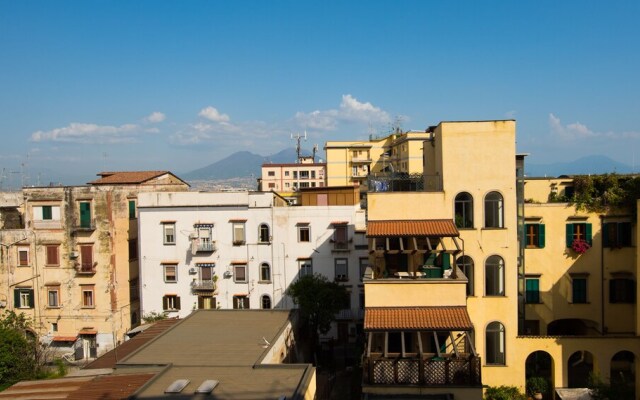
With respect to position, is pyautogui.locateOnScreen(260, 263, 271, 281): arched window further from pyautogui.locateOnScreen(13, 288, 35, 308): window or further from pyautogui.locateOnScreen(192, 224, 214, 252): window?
pyautogui.locateOnScreen(13, 288, 35, 308): window

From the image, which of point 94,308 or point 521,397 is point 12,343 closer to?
point 94,308

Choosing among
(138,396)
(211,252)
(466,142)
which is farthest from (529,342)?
(211,252)

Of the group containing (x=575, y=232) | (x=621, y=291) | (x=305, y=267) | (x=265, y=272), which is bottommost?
(x=621, y=291)

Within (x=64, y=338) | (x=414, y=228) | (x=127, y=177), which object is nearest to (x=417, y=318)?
(x=414, y=228)

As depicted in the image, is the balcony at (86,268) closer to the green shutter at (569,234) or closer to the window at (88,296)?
the window at (88,296)

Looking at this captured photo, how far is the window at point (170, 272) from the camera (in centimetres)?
3497

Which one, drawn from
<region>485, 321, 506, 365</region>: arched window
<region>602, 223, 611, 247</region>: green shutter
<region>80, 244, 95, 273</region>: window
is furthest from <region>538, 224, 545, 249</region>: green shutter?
<region>80, 244, 95, 273</region>: window

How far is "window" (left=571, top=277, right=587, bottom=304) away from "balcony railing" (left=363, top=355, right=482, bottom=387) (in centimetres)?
1220

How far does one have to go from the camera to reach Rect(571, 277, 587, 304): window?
27531 millimetres

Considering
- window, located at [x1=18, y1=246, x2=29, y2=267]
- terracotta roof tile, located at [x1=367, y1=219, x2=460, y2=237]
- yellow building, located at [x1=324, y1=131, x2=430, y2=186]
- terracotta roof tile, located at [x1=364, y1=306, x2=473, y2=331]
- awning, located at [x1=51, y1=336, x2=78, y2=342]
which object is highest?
yellow building, located at [x1=324, y1=131, x2=430, y2=186]

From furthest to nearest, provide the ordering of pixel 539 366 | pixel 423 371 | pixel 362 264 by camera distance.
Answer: pixel 362 264 < pixel 539 366 < pixel 423 371

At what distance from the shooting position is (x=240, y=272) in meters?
34.7

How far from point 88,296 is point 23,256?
5448 mm

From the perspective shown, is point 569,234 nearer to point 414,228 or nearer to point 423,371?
point 414,228
